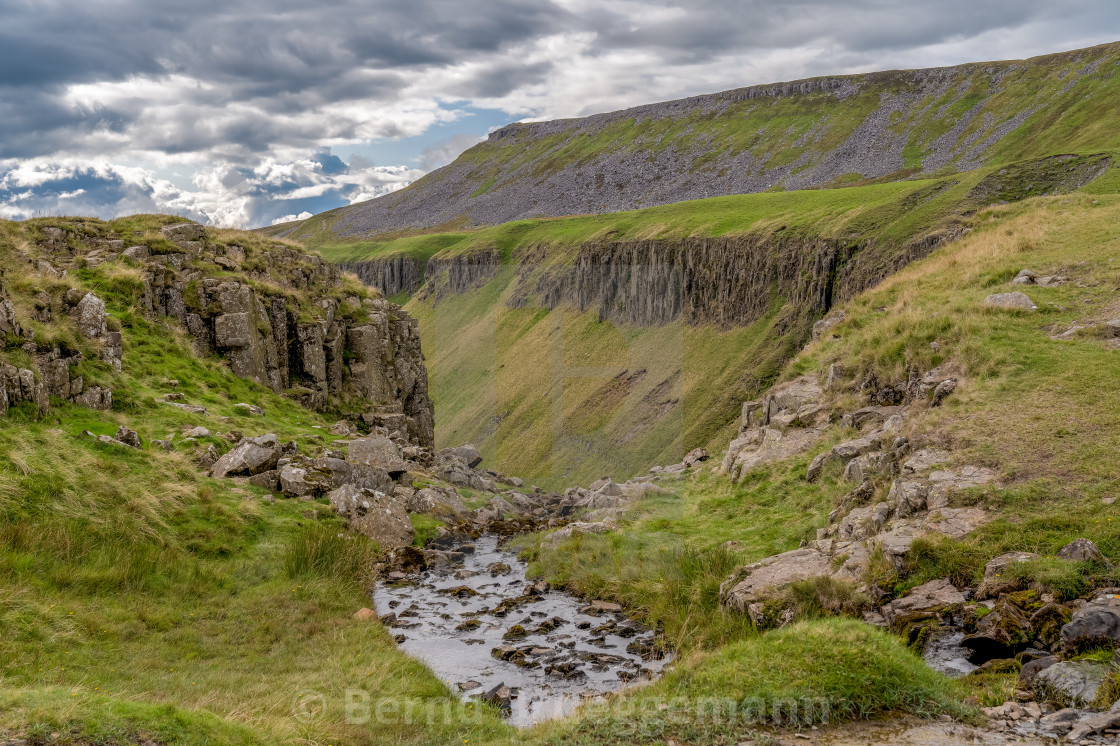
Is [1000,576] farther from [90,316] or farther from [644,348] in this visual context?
[644,348]

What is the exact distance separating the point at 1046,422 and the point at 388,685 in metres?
15.8

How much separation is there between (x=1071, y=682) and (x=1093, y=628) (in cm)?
126

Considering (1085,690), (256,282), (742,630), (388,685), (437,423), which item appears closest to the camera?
(1085,690)

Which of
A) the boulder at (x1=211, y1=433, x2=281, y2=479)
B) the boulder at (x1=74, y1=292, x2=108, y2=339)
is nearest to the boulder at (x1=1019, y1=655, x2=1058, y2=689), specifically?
the boulder at (x1=211, y1=433, x2=281, y2=479)

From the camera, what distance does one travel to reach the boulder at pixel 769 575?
14.3 metres

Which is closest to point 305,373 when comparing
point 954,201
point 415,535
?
point 415,535

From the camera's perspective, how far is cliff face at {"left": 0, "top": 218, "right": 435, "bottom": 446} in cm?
3080

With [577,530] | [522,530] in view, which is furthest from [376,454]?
[577,530]

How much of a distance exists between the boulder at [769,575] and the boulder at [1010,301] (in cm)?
1301

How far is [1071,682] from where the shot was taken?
29.7 feet

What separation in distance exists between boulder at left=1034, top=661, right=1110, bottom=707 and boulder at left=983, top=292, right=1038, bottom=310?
1704cm

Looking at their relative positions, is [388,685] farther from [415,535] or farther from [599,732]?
[415,535]

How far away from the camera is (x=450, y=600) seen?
1920 centimetres

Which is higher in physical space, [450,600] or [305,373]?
[305,373]
